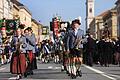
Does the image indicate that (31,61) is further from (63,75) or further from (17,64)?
(17,64)

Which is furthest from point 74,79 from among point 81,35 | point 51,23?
point 51,23

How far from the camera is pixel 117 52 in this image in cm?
3238

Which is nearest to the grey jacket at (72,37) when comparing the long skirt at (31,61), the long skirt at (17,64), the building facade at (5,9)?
the long skirt at (17,64)

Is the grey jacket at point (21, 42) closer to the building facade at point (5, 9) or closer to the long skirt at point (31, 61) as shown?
the long skirt at point (31, 61)

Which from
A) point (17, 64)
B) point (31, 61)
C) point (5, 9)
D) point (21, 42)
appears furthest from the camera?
point (5, 9)

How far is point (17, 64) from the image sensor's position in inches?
666

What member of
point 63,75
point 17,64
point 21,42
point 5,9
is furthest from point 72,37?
point 5,9

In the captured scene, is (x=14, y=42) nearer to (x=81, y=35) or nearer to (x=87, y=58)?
(x=81, y=35)

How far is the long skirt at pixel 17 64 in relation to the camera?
16875 millimetres

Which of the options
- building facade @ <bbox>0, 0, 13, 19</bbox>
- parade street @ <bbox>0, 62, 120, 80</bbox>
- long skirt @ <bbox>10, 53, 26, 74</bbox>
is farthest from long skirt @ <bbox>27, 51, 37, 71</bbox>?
building facade @ <bbox>0, 0, 13, 19</bbox>

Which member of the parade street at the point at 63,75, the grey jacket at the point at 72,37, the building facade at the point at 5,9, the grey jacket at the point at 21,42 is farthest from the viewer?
the building facade at the point at 5,9

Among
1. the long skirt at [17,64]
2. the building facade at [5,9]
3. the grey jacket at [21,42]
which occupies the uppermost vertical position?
the building facade at [5,9]

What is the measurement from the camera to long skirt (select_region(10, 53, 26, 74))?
55.4 ft

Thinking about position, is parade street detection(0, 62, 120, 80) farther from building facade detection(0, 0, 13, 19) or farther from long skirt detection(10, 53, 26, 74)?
building facade detection(0, 0, 13, 19)
